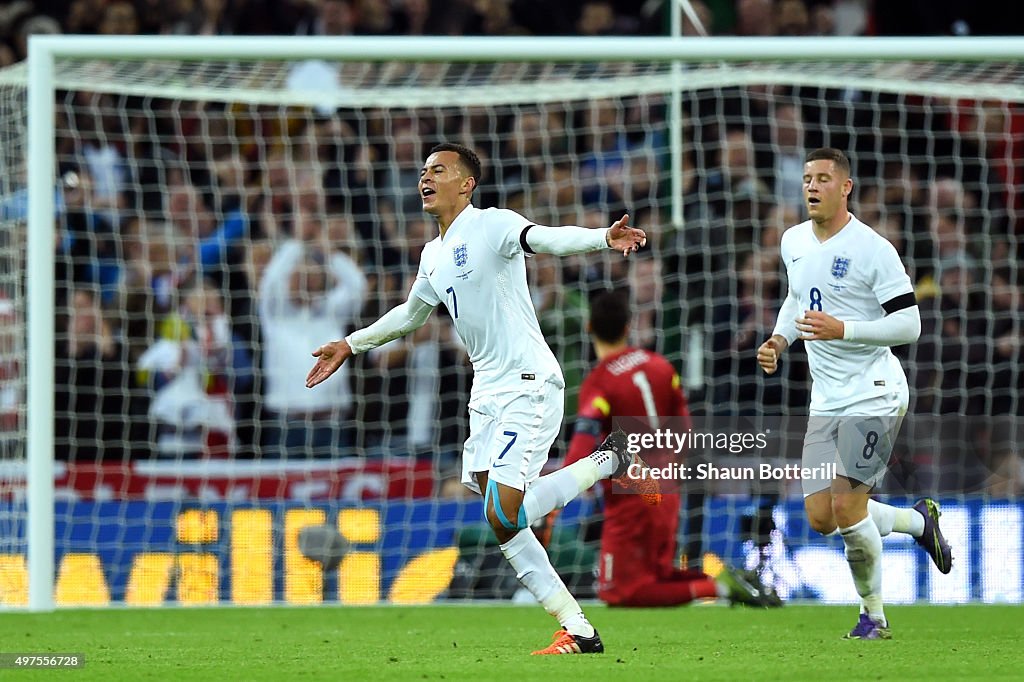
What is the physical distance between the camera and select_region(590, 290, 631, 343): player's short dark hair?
29.3 feet

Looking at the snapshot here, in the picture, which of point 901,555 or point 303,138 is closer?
point 901,555

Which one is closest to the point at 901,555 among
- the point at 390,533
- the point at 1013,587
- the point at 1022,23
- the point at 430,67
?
the point at 1013,587

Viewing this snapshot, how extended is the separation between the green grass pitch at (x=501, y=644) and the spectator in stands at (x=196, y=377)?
2142mm

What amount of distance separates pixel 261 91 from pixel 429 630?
442cm

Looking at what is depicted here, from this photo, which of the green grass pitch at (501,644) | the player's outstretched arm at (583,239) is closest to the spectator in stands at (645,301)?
the green grass pitch at (501,644)

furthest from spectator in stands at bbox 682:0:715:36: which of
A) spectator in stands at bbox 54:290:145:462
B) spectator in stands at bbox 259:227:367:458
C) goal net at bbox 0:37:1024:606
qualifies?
spectator in stands at bbox 54:290:145:462

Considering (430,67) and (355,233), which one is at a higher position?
(430,67)

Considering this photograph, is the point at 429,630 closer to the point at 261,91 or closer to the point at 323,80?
the point at 261,91

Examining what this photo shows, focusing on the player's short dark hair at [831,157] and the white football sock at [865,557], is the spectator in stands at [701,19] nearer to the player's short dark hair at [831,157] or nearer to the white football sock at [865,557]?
the player's short dark hair at [831,157]

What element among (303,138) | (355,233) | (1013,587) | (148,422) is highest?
(303,138)

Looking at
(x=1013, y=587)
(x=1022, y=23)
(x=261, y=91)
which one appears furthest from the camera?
(x=1022, y=23)

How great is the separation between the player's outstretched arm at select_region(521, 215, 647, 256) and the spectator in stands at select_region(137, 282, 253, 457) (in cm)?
570

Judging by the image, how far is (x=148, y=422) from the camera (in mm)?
11422

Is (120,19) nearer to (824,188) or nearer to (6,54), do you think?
(6,54)
